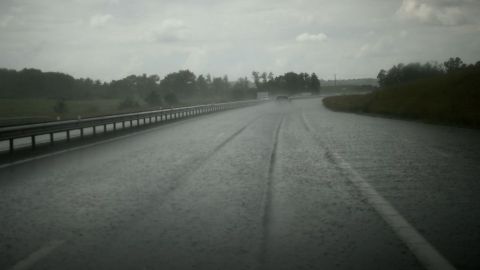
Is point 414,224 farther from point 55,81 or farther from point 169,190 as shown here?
point 55,81

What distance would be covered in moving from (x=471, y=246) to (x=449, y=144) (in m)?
12.6

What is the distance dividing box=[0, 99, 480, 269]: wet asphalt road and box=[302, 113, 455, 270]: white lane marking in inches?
3.3

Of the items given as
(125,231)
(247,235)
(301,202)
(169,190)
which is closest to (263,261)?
(247,235)

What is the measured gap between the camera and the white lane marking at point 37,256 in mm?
4781

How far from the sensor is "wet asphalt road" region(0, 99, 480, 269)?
199 inches

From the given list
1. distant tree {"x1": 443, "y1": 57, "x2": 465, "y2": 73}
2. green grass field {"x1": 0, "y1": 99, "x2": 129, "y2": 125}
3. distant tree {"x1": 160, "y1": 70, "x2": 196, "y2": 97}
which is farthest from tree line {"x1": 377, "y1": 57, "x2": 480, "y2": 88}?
distant tree {"x1": 160, "y1": 70, "x2": 196, "y2": 97}

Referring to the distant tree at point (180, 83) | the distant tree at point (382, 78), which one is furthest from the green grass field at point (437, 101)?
the distant tree at point (180, 83)

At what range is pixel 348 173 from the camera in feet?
35.9

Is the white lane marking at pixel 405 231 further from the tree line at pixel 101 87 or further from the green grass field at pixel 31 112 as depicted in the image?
the tree line at pixel 101 87

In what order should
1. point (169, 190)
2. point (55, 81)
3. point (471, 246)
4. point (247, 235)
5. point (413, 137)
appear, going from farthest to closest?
point (55, 81) → point (413, 137) → point (169, 190) → point (247, 235) → point (471, 246)

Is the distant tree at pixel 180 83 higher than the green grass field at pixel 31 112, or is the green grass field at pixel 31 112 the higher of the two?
the distant tree at pixel 180 83

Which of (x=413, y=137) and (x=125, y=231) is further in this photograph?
(x=413, y=137)

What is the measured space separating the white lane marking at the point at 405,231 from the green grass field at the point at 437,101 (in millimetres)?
19859

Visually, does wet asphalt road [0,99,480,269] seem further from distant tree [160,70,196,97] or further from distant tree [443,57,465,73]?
distant tree [160,70,196,97]
